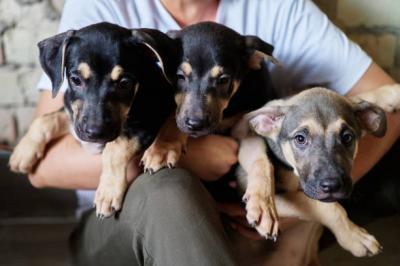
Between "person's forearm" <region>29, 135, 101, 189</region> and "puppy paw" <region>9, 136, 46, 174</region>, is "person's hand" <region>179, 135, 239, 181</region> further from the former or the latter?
"puppy paw" <region>9, 136, 46, 174</region>

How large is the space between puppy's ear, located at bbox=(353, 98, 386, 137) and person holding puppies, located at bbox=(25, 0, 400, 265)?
257mm

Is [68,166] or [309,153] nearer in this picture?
[309,153]

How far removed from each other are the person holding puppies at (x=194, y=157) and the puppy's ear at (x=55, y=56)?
260 millimetres

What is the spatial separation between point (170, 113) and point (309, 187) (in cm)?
46

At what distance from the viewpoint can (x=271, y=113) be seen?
5.64 ft

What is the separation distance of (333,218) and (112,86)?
0.70m

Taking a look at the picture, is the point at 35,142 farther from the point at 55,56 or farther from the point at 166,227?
the point at 166,227

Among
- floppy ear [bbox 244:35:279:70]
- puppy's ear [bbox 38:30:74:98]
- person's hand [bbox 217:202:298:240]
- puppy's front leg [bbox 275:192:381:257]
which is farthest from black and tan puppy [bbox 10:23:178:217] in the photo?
puppy's front leg [bbox 275:192:381:257]

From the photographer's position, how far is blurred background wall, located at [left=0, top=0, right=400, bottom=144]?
2.38 metres

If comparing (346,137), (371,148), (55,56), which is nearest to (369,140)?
(371,148)

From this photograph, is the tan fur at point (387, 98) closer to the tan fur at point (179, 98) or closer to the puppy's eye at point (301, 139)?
the puppy's eye at point (301, 139)

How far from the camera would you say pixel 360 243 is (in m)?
1.75

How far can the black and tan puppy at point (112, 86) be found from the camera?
158 cm

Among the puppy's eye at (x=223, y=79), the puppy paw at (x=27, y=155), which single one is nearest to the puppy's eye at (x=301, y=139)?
the puppy's eye at (x=223, y=79)
